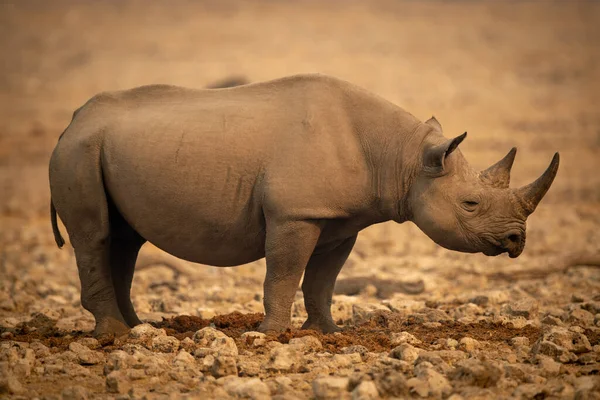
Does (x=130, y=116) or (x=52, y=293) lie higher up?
(x=130, y=116)

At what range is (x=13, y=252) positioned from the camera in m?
17.5

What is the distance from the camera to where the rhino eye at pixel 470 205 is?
8586 mm

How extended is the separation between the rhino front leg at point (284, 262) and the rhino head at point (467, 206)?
922 mm

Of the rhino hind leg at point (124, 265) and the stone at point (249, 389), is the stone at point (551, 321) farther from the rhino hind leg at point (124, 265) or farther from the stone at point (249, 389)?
the rhino hind leg at point (124, 265)

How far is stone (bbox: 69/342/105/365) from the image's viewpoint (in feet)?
25.8

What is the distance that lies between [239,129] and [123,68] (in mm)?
39326

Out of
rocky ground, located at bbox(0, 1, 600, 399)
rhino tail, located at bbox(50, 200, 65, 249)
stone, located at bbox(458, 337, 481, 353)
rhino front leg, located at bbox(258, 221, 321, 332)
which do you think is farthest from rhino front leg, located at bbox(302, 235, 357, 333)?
rhino tail, located at bbox(50, 200, 65, 249)

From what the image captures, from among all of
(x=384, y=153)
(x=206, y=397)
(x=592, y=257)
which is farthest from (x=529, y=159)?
(x=206, y=397)

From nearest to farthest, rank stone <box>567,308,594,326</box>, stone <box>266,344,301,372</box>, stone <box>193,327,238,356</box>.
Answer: stone <box>266,344,301,372</box> < stone <box>193,327,238,356</box> < stone <box>567,308,594,326</box>

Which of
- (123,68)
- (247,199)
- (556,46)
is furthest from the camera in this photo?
(556,46)

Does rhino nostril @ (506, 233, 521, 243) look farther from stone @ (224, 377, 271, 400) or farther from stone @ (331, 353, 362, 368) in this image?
stone @ (224, 377, 271, 400)

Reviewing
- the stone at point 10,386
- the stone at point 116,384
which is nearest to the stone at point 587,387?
the stone at point 116,384

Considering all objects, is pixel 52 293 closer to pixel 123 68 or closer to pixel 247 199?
pixel 247 199

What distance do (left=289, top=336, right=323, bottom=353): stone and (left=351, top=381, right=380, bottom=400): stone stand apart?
1.24 metres
